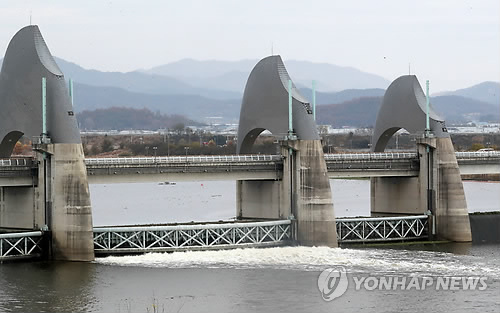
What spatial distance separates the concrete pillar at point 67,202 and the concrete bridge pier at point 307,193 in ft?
46.2

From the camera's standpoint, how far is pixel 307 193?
220 ft

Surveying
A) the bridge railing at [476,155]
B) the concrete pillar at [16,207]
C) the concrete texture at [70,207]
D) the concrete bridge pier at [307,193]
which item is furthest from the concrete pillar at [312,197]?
the concrete pillar at [16,207]

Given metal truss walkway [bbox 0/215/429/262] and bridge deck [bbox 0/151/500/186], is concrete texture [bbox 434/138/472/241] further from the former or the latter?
metal truss walkway [bbox 0/215/429/262]

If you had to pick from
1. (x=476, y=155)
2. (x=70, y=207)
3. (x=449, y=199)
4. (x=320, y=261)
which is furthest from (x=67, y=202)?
(x=476, y=155)

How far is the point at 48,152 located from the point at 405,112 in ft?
93.2

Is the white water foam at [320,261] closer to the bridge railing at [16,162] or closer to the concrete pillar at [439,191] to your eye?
the concrete pillar at [439,191]

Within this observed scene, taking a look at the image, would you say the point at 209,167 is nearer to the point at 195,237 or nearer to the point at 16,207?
the point at 195,237

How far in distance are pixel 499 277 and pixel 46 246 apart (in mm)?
25170

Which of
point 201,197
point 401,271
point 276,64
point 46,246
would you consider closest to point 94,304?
point 46,246

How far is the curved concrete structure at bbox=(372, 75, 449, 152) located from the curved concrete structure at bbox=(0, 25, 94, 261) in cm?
2618

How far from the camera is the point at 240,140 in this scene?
7662 centimetres

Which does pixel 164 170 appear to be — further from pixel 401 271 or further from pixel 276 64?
pixel 401 271

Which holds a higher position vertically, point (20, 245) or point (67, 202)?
point (67, 202)

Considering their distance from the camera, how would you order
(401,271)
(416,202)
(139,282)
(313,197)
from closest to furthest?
(139,282), (401,271), (313,197), (416,202)
